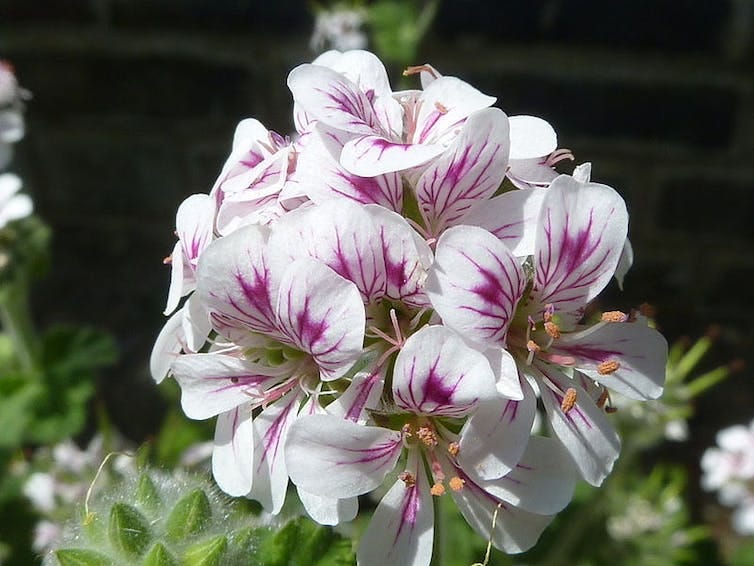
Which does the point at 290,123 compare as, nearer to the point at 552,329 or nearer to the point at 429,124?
the point at 429,124

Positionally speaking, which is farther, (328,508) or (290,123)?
(290,123)

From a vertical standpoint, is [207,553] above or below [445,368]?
below

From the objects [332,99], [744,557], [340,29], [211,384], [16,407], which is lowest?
[744,557]

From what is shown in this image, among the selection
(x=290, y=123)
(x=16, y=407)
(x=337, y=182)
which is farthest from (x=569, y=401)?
(x=290, y=123)

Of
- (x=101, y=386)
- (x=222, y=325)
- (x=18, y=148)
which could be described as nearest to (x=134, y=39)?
(x=18, y=148)

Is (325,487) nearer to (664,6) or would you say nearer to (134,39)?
(664,6)

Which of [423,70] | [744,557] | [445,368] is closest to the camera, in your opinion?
[445,368]

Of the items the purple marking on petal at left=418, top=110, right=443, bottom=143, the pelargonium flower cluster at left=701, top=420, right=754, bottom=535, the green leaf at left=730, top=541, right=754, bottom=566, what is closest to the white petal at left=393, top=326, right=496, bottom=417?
the purple marking on petal at left=418, top=110, right=443, bottom=143
